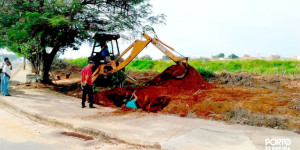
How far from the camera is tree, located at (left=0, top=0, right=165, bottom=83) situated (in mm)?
13620

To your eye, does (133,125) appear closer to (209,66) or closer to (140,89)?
(140,89)

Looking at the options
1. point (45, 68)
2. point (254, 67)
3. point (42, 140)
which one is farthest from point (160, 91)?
point (254, 67)

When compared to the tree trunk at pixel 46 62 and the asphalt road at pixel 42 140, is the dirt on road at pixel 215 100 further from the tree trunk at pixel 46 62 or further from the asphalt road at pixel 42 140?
the asphalt road at pixel 42 140

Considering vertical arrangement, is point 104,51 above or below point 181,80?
above

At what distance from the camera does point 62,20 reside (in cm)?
1270

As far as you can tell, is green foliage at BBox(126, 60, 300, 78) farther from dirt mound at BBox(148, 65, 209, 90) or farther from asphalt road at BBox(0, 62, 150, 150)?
asphalt road at BBox(0, 62, 150, 150)

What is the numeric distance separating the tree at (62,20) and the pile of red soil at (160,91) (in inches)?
144

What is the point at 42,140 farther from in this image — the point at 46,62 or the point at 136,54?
the point at 46,62

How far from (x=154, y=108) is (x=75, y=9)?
259 inches

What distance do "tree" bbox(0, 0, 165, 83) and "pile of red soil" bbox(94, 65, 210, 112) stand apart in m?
3.66

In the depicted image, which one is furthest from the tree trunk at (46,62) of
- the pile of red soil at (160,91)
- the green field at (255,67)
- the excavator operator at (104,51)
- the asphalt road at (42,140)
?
the green field at (255,67)

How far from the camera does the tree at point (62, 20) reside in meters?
13.6

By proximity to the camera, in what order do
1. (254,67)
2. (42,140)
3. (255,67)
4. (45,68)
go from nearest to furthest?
(42,140), (45,68), (255,67), (254,67)

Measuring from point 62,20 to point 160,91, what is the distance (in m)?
5.34
